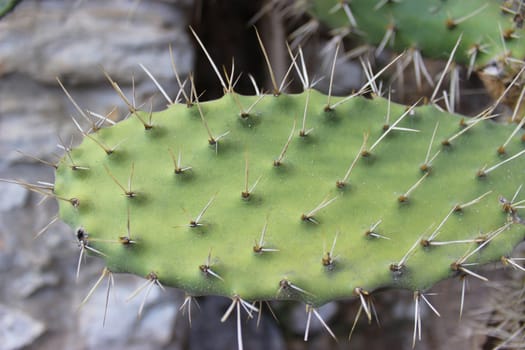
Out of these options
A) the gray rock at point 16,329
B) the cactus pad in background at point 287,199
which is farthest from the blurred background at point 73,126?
the cactus pad in background at point 287,199

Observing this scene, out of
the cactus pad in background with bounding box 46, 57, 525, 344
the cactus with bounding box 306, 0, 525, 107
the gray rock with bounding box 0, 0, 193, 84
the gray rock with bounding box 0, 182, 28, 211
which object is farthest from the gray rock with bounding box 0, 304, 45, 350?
the cactus with bounding box 306, 0, 525, 107

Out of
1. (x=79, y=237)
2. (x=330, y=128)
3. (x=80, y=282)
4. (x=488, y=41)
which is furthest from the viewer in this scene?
(x=80, y=282)

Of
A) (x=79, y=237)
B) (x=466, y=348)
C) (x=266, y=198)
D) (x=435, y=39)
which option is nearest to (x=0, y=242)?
(x=79, y=237)

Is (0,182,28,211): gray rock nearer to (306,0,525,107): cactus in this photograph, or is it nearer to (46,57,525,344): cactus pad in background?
(46,57,525,344): cactus pad in background

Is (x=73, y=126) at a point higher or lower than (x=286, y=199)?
lower

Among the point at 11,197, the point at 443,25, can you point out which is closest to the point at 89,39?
the point at 11,197

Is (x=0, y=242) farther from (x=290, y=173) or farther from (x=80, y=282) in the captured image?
(x=290, y=173)

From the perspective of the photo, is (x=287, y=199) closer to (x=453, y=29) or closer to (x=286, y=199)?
(x=286, y=199)
